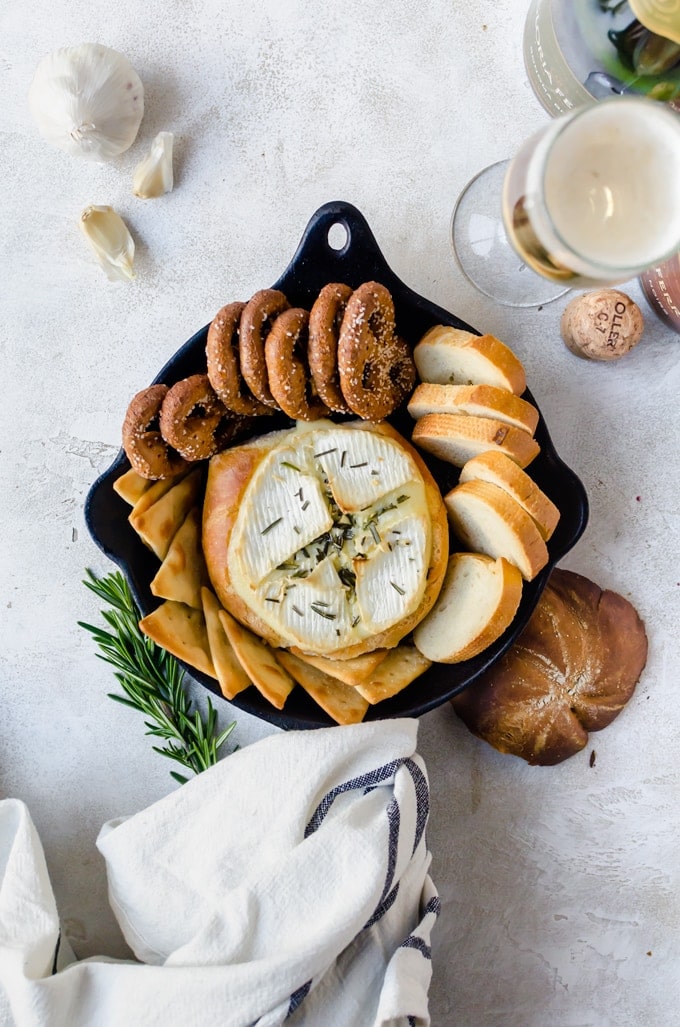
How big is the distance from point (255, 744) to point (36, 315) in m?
0.92

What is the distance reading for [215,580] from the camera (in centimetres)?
148

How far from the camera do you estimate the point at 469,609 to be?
4.79 ft

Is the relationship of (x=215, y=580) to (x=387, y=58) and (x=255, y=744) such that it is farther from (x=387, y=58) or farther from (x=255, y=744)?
(x=387, y=58)

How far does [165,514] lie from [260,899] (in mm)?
669

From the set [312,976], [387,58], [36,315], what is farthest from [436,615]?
[387,58]

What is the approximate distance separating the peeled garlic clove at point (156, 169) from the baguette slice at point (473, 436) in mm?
683

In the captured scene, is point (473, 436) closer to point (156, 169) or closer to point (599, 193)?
point (599, 193)

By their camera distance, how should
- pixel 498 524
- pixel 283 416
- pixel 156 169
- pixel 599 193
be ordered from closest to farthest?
pixel 599 193
pixel 498 524
pixel 283 416
pixel 156 169

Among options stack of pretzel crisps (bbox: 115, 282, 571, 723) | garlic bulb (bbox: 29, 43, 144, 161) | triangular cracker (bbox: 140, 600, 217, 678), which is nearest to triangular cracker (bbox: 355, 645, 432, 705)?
stack of pretzel crisps (bbox: 115, 282, 571, 723)

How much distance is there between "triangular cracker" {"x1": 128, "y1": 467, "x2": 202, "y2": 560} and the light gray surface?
27 centimetres

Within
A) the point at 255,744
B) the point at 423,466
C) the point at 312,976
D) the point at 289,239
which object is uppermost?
the point at 289,239


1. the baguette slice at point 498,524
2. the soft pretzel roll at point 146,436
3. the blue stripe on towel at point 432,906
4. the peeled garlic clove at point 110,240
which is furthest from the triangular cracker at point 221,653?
the peeled garlic clove at point 110,240

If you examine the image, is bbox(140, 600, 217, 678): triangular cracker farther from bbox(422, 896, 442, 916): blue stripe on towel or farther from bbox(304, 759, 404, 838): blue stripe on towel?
bbox(422, 896, 442, 916): blue stripe on towel

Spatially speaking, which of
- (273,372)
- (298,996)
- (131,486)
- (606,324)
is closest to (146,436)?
(131,486)
